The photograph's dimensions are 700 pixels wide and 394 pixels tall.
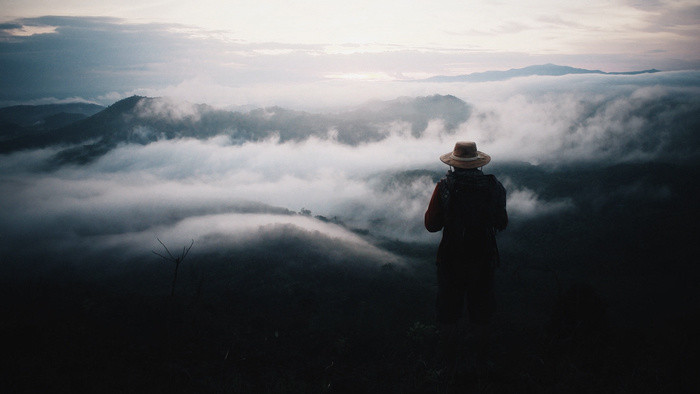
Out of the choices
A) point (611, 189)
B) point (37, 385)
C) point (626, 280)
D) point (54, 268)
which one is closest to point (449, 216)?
point (37, 385)

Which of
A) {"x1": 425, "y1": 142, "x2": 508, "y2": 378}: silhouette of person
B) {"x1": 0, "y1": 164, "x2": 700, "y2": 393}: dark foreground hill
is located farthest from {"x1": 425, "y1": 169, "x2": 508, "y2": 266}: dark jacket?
{"x1": 0, "y1": 164, "x2": 700, "y2": 393}: dark foreground hill

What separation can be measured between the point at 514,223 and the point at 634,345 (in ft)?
554

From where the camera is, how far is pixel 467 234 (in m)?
5.88

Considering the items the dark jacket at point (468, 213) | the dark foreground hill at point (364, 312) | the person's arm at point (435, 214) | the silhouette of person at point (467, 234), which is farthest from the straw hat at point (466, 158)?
the dark foreground hill at point (364, 312)

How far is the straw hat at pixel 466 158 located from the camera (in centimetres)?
566

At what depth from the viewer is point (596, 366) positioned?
518cm

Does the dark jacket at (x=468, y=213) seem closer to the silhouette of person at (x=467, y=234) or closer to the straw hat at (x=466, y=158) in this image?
the silhouette of person at (x=467, y=234)

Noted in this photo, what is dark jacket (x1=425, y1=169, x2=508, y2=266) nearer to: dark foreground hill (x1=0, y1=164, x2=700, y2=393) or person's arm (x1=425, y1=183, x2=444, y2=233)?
person's arm (x1=425, y1=183, x2=444, y2=233)

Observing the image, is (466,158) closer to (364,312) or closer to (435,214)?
(435,214)

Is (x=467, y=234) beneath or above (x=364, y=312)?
above

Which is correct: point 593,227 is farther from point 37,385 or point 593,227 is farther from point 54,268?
point 54,268

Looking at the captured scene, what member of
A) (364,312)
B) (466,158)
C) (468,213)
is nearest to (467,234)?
(468,213)

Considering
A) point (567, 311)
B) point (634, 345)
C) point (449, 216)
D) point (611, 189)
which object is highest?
point (449, 216)

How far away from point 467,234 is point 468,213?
42cm
